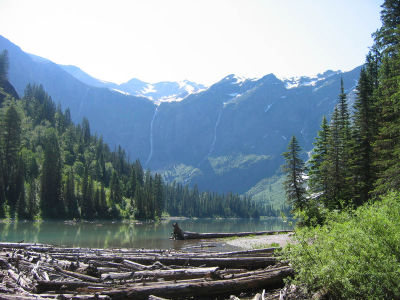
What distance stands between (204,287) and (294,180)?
34458 mm

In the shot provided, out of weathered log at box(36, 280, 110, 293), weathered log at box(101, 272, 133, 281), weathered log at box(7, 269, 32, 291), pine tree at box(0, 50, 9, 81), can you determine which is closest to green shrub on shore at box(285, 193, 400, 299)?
weathered log at box(101, 272, 133, 281)

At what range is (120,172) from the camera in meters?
161

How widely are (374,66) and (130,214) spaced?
298 feet

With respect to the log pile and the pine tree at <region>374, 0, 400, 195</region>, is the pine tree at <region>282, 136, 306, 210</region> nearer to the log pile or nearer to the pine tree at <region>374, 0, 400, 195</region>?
the pine tree at <region>374, 0, 400, 195</region>

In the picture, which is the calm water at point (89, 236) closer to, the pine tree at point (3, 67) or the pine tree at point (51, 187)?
the pine tree at point (51, 187)

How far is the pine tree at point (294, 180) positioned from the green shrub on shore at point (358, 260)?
33680 mm

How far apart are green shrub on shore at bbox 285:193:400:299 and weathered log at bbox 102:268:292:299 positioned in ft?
7.70

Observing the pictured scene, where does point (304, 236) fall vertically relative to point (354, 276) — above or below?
above

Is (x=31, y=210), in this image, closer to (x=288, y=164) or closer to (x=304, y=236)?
(x=288, y=164)

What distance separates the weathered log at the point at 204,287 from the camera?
38.5 feet

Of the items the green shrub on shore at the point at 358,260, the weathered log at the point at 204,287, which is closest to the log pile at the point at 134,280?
the weathered log at the point at 204,287

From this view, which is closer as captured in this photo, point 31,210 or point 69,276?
point 69,276

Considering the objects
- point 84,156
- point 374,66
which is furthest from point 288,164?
point 84,156

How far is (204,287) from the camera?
12.6 meters
